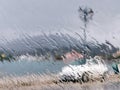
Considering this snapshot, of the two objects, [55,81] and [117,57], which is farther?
[117,57]

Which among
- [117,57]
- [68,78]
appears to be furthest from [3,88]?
[117,57]

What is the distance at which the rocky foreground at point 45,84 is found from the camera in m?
35.4

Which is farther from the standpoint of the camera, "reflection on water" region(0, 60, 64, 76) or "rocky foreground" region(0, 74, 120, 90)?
"reflection on water" region(0, 60, 64, 76)

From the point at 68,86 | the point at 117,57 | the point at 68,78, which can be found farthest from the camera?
the point at 117,57

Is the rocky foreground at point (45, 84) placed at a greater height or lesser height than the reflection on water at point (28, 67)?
lesser

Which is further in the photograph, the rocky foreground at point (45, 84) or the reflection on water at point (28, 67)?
the reflection on water at point (28, 67)

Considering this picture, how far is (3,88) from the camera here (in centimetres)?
3650

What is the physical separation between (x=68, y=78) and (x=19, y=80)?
3.73m

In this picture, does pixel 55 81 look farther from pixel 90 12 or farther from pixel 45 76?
pixel 90 12

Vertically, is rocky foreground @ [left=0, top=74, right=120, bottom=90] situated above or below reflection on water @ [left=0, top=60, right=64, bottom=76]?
below

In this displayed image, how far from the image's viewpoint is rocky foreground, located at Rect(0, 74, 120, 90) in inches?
1395

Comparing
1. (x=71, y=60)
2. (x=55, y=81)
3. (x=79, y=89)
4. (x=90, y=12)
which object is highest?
(x=90, y=12)

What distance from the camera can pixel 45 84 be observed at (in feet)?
125

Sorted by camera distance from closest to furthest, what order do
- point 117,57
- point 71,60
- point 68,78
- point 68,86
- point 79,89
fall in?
point 79,89 → point 68,86 → point 68,78 → point 71,60 → point 117,57
